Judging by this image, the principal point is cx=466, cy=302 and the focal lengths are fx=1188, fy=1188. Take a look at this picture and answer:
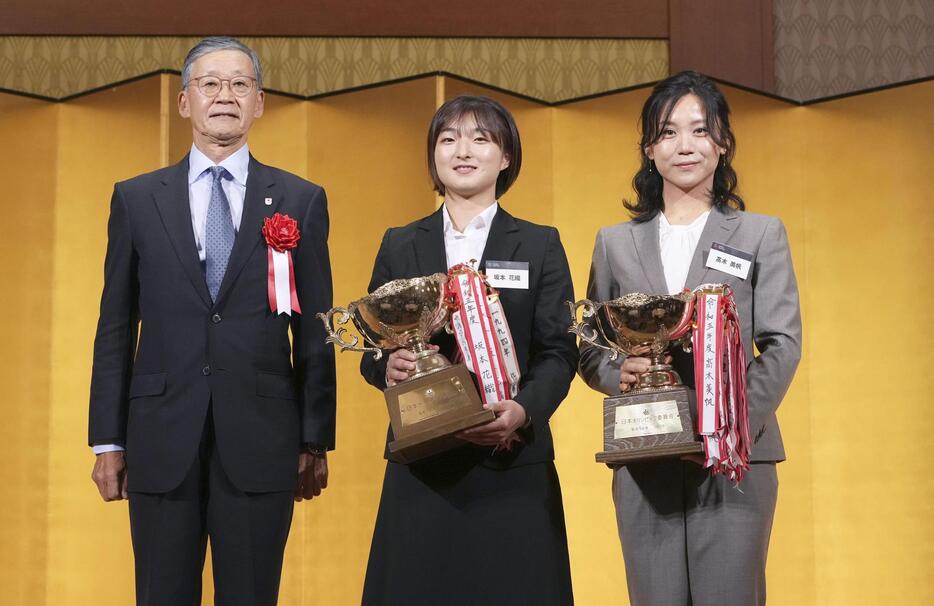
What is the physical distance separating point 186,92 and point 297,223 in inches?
14.4

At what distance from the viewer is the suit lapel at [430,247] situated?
2.31 metres

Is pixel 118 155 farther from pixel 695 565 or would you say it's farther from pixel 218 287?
pixel 695 565

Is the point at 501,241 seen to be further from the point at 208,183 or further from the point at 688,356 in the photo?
the point at 208,183

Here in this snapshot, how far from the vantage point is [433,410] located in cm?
205

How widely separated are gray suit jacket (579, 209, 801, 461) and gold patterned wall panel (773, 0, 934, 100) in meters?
2.12

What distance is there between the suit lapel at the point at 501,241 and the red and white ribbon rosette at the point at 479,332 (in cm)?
15

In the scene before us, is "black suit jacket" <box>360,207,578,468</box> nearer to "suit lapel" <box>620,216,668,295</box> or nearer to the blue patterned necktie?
"suit lapel" <box>620,216,668,295</box>

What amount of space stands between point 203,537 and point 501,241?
791 millimetres

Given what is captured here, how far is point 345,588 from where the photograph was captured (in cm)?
349

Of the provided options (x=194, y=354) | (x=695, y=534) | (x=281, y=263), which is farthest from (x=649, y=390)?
(x=194, y=354)

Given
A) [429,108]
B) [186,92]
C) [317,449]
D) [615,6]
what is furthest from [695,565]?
[615,6]

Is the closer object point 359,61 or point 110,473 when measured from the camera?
point 110,473

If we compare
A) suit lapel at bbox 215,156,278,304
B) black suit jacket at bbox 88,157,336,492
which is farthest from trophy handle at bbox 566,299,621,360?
suit lapel at bbox 215,156,278,304

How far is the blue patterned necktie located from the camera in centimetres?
225
